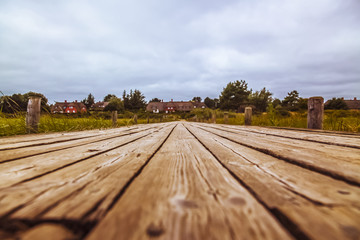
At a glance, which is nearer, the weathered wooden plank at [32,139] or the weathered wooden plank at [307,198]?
the weathered wooden plank at [307,198]

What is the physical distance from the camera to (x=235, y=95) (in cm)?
3812

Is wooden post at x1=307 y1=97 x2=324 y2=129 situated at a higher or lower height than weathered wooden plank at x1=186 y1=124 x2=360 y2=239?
higher

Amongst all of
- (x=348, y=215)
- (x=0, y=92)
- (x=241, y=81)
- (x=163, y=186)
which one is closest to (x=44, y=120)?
(x=0, y=92)

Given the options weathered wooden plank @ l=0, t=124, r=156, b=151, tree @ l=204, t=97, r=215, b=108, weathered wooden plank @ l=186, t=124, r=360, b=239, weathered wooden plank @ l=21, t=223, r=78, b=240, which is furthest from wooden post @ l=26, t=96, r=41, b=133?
tree @ l=204, t=97, r=215, b=108

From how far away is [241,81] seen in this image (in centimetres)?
3878

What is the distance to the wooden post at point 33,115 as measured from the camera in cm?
368

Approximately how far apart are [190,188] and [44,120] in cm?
499

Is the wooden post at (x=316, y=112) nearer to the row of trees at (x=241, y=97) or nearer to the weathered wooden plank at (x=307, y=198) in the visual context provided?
the weathered wooden plank at (x=307, y=198)

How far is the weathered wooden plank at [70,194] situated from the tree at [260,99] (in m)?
41.1

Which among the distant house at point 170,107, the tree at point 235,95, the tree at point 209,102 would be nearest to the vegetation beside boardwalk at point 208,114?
the tree at point 235,95

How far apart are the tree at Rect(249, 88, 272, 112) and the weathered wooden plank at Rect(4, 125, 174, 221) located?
135 feet

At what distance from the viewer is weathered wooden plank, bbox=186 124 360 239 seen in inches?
17.8

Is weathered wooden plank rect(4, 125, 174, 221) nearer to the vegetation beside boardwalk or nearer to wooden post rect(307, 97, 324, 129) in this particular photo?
the vegetation beside boardwalk

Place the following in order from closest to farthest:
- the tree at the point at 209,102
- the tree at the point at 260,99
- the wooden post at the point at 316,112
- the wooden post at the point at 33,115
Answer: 1. the wooden post at the point at 33,115
2. the wooden post at the point at 316,112
3. the tree at the point at 260,99
4. the tree at the point at 209,102
